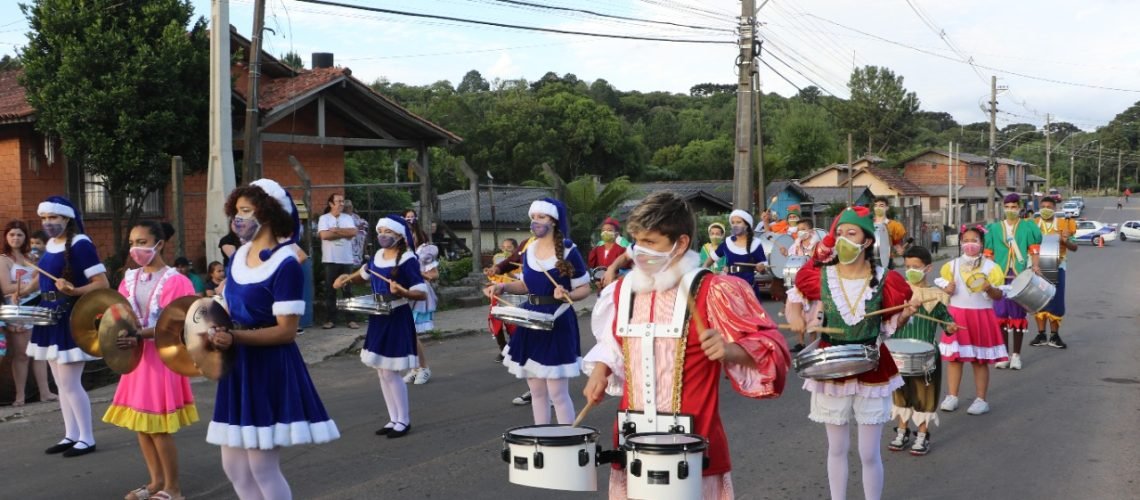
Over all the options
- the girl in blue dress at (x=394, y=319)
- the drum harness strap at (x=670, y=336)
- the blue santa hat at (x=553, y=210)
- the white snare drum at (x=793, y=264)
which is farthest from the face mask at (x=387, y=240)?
the white snare drum at (x=793, y=264)

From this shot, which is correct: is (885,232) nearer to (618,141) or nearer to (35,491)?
(35,491)

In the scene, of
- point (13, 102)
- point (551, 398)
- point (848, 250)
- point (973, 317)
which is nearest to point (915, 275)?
point (973, 317)

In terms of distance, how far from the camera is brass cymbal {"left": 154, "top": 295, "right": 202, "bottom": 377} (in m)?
4.75

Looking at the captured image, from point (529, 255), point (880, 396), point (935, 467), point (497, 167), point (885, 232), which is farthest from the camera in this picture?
point (497, 167)

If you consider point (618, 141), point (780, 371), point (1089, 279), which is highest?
point (618, 141)

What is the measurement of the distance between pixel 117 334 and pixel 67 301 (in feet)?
7.87

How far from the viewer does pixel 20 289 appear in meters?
8.59

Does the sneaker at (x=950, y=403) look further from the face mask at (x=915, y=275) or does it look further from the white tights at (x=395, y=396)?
the white tights at (x=395, y=396)

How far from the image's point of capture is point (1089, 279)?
996 inches

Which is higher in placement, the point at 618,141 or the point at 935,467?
the point at 618,141

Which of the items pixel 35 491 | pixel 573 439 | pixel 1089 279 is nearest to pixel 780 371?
pixel 573 439

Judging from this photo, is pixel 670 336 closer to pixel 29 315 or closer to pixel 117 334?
pixel 117 334

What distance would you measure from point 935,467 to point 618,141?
44.5 m

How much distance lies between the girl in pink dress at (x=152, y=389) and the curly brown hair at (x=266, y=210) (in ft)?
4.54
